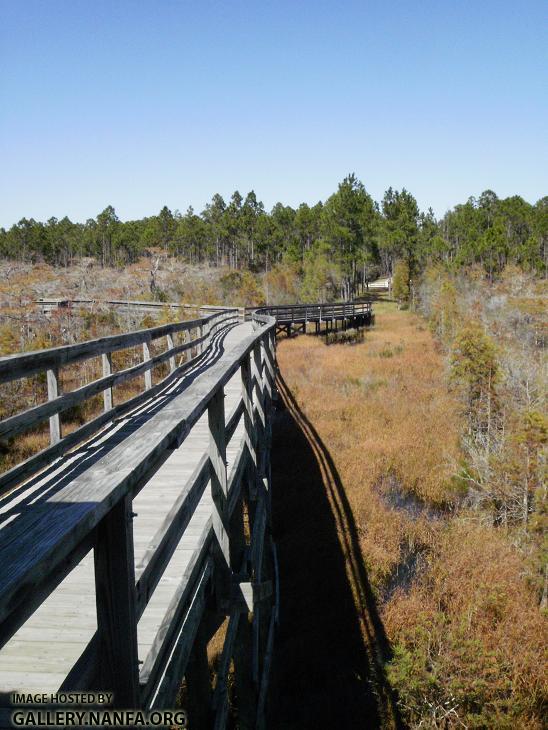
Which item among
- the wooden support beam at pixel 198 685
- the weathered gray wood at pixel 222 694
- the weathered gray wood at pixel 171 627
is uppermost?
the weathered gray wood at pixel 171 627

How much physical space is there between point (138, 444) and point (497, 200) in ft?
277

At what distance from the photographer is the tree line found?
53.3 m

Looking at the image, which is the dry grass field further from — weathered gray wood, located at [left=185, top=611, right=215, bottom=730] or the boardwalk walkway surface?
the boardwalk walkway surface

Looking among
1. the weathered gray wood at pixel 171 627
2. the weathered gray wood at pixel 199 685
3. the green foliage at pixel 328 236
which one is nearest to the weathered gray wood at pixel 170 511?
the weathered gray wood at pixel 171 627

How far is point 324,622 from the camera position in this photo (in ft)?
27.0

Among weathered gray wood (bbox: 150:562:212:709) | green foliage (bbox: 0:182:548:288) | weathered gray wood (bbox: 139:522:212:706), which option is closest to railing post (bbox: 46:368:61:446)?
weathered gray wood (bbox: 139:522:212:706)

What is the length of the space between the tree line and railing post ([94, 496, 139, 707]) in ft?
164

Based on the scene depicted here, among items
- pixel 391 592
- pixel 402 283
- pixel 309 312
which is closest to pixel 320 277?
pixel 402 283

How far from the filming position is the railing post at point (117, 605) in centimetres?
136

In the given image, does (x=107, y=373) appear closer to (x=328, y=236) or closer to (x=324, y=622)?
(x=324, y=622)

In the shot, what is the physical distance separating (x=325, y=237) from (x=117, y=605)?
57.5 metres

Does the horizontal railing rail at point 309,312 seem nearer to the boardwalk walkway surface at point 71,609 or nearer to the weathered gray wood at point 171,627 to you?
the boardwalk walkway surface at point 71,609

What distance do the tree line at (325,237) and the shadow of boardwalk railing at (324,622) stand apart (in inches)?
1621

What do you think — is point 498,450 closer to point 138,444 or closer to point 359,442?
point 359,442
